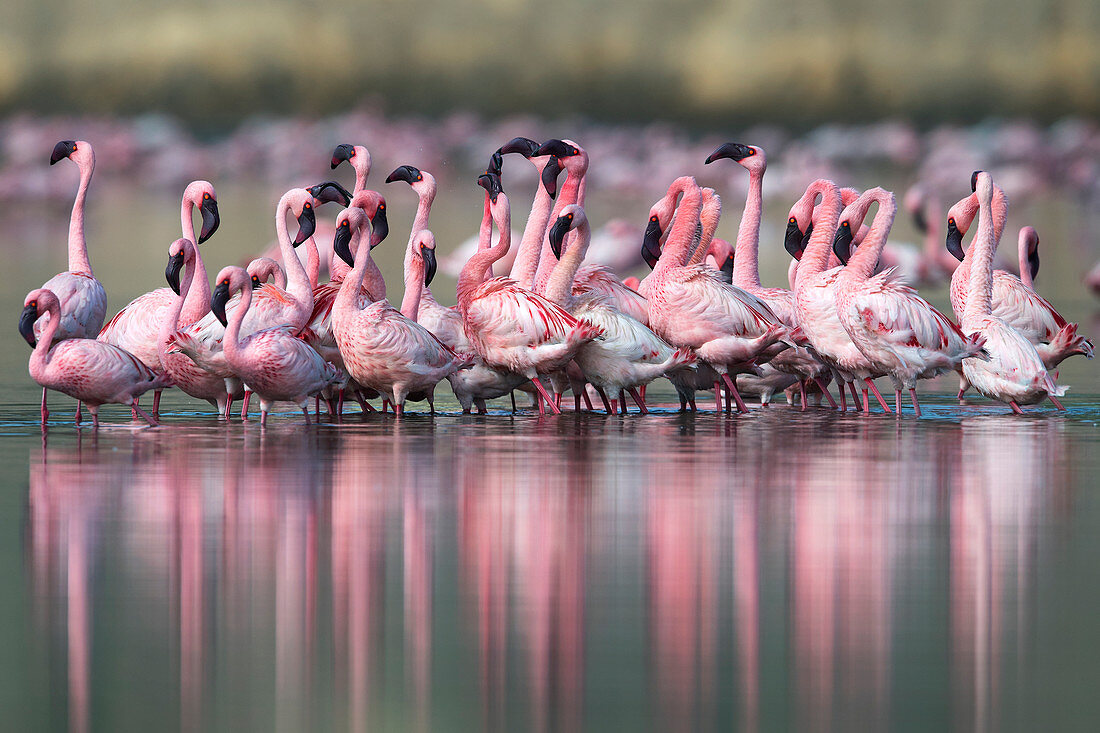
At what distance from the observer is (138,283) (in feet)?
106

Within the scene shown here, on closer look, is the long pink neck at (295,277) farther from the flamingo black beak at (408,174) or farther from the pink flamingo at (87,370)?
the pink flamingo at (87,370)

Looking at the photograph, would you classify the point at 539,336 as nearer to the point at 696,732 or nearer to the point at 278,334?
the point at 278,334

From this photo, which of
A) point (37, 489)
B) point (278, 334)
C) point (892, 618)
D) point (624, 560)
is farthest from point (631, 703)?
point (278, 334)

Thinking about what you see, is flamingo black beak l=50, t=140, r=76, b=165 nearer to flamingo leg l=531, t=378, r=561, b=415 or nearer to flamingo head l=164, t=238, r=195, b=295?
flamingo head l=164, t=238, r=195, b=295

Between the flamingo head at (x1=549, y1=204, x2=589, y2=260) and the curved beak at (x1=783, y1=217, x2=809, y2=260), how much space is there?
1914 millimetres

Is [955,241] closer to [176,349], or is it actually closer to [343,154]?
[343,154]

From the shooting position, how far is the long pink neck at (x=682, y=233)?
485 inches

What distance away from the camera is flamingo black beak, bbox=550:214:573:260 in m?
11.6

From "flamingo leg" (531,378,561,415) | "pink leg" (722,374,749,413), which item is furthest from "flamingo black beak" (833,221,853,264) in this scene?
"flamingo leg" (531,378,561,415)

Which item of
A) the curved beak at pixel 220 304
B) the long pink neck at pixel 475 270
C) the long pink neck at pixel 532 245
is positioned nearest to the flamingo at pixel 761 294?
the long pink neck at pixel 532 245

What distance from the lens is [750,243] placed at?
1331 cm

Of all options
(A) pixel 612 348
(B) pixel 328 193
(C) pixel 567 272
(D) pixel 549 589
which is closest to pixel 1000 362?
(A) pixel 612 348

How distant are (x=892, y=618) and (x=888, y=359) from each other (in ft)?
21.4

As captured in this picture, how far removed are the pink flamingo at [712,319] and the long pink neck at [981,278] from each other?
1534 millimetres
